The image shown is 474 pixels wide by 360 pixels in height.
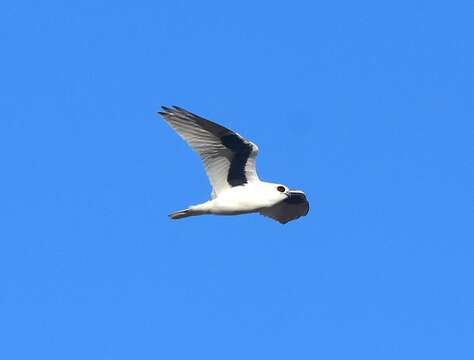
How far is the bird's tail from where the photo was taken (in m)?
39.0

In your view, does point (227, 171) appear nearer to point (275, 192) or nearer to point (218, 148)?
point (218, 148)

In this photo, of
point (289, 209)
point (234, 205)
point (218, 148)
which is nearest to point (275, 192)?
point (234, 205)

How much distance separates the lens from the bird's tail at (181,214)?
3900cm

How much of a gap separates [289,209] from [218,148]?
11.7ft

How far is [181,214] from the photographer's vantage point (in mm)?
39062

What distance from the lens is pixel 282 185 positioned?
3972 centimetres

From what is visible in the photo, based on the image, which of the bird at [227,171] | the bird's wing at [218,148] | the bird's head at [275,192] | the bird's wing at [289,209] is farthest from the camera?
the bird's wing at [289,209]

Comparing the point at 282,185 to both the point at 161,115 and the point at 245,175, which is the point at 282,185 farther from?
the point at 161,115

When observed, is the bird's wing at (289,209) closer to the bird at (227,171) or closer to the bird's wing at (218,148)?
the bird at (227,171)

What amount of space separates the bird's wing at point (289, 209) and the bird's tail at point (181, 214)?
8.85 ft

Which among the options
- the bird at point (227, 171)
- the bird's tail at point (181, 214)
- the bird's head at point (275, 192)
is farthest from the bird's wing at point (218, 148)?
the bird's tail at point (181, 214)

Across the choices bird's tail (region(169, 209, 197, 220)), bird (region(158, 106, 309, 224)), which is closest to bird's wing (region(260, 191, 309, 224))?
bird (region(158, 106, 309, 224))

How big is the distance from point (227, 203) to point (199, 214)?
811 mm

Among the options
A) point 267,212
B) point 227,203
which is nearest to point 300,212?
point 267,212
